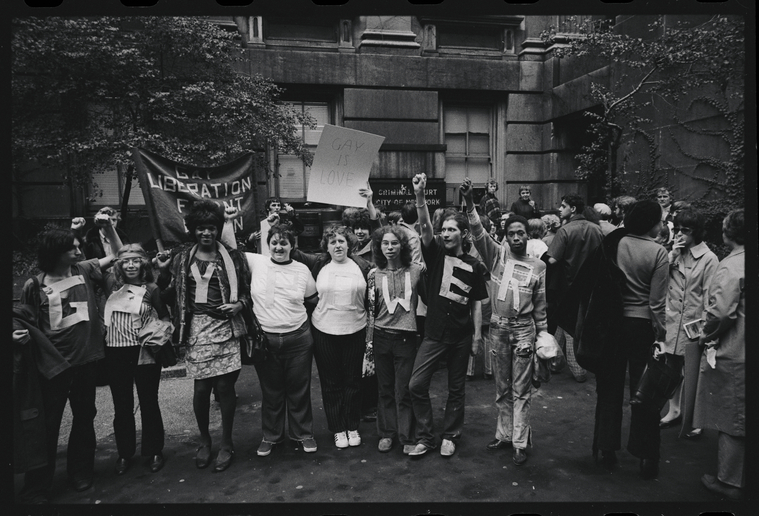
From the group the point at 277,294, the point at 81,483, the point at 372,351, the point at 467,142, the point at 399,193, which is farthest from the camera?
the point at 467,142

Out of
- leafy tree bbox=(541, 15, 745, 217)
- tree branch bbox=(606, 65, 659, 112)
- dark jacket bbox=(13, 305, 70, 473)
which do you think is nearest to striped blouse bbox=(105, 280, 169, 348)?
dark jacket bbox=(13, 305, 70, 473)

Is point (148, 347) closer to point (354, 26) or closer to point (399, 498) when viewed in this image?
point (399, 498)

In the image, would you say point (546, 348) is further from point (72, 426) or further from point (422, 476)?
point (72, 426)

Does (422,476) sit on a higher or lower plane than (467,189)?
lower

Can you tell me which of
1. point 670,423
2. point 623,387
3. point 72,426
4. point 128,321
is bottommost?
point 670,423

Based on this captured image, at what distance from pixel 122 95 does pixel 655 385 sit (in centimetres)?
837

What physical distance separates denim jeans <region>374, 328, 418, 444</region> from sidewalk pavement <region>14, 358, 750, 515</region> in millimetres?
217

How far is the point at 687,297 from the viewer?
484 centimetres

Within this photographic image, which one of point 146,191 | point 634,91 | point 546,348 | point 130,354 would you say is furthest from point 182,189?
point 634,91

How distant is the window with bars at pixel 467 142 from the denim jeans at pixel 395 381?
9.42 meters

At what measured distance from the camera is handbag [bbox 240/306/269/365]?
4676 millimetres

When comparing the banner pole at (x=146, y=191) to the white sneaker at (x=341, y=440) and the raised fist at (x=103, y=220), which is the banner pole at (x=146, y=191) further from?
the white sneaker at (x=341, y=440)

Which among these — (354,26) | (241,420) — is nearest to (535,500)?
(241,420)

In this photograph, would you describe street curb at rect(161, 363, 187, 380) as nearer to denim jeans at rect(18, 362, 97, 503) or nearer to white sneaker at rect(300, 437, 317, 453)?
denim jeans at rect(18, 362, 97, 503)
